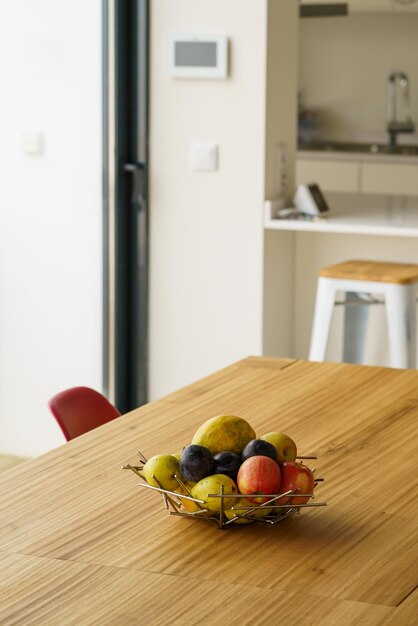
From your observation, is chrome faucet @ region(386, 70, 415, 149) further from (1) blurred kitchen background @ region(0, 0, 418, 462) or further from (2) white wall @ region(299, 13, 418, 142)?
(1) blurred kitchen background @ region(0, 0, 418, 462)

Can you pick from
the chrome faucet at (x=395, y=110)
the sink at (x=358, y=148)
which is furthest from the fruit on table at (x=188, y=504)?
the chrome faucet at (x=395, y=110)

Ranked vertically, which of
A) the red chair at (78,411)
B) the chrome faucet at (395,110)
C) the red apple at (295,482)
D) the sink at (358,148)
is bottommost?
→ the red chair at (78,411)

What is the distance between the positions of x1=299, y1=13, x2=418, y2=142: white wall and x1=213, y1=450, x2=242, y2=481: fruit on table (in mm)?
5748

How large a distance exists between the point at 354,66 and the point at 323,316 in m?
3.57

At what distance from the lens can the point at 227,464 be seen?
6.18 ft

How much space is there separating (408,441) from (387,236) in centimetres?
264

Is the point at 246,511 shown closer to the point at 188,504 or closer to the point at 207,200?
the point at 188,504

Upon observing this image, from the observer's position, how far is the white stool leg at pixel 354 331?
4660mm

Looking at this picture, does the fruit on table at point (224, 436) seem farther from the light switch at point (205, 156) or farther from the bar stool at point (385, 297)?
the light switch at point (205, 156)

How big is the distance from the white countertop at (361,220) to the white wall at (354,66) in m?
2.40

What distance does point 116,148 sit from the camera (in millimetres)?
4766

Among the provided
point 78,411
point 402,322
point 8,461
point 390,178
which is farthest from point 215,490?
point 390,178

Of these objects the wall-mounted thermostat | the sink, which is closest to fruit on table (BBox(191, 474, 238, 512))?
the wall-mounted thermostat

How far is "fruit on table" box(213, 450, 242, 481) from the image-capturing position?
6.16 feet
